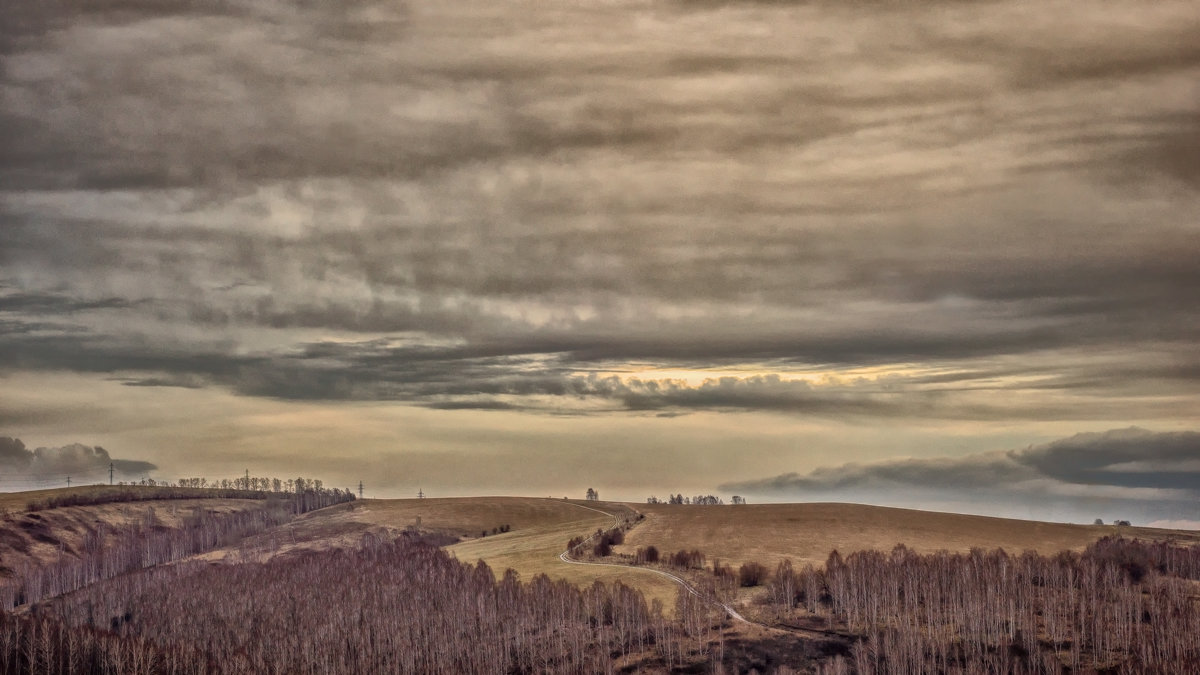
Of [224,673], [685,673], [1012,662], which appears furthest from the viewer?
[224,673]

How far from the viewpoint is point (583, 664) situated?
7574 inches

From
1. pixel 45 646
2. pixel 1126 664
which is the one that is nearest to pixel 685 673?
pixel 1126 664

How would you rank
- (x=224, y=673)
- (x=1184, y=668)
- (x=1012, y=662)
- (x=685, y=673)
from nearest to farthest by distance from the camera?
(x=1184, y=668)
(x=1012, y=662)
(x=685, y=673)
(x=224, y=673)

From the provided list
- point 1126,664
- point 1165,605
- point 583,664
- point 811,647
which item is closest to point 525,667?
point 583,664

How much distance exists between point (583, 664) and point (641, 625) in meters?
13.7

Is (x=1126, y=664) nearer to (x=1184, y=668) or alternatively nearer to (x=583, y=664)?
(x=1184, y=668)

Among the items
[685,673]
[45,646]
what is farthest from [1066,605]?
[45,646]

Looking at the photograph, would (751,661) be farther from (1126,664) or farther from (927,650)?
(1126,664)

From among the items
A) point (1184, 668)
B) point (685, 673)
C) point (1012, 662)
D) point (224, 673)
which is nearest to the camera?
point (1184, 668)

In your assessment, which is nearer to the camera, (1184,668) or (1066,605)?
(1184,668)

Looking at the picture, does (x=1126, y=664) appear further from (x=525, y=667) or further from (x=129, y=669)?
(x=129, y=669)

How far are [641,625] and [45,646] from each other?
113 meters

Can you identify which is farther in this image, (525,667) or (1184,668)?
(525,667)

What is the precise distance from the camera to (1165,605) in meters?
193
